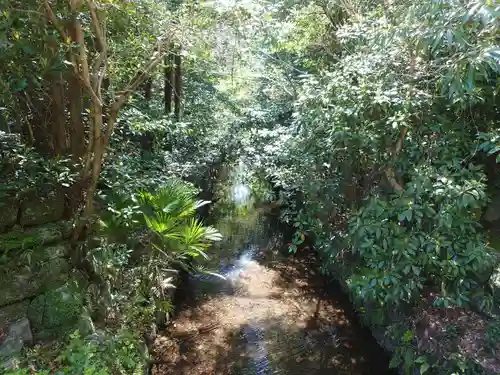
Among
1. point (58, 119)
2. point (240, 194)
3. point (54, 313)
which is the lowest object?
point (240, 194)

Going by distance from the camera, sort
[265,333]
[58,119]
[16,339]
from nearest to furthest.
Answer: [16,339] → [58,119] → [265,333]

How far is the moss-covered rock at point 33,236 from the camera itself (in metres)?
3.47

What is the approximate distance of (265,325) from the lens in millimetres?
5047

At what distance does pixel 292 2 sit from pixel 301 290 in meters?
4.50

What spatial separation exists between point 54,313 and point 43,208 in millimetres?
1386

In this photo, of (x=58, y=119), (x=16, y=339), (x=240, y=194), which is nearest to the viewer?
(x=16, y=339)

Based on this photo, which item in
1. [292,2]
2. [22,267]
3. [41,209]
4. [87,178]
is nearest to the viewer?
[22,267]

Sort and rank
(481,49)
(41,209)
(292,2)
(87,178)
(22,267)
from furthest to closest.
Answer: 1. (292,2)
2. (41,209)
3. (87,178)
4. (22,267)
5. (481,49)

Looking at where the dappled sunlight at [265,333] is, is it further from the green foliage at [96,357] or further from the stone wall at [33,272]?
the stone wall at [33,272]

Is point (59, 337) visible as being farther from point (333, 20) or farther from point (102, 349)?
point (333, 20)

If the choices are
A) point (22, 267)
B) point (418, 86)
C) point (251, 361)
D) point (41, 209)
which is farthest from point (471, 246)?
point (41, 209)

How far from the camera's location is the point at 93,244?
391cm

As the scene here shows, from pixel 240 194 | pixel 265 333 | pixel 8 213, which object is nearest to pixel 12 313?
pixel 8 213

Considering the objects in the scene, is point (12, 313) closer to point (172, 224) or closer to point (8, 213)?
point (8, 213)
